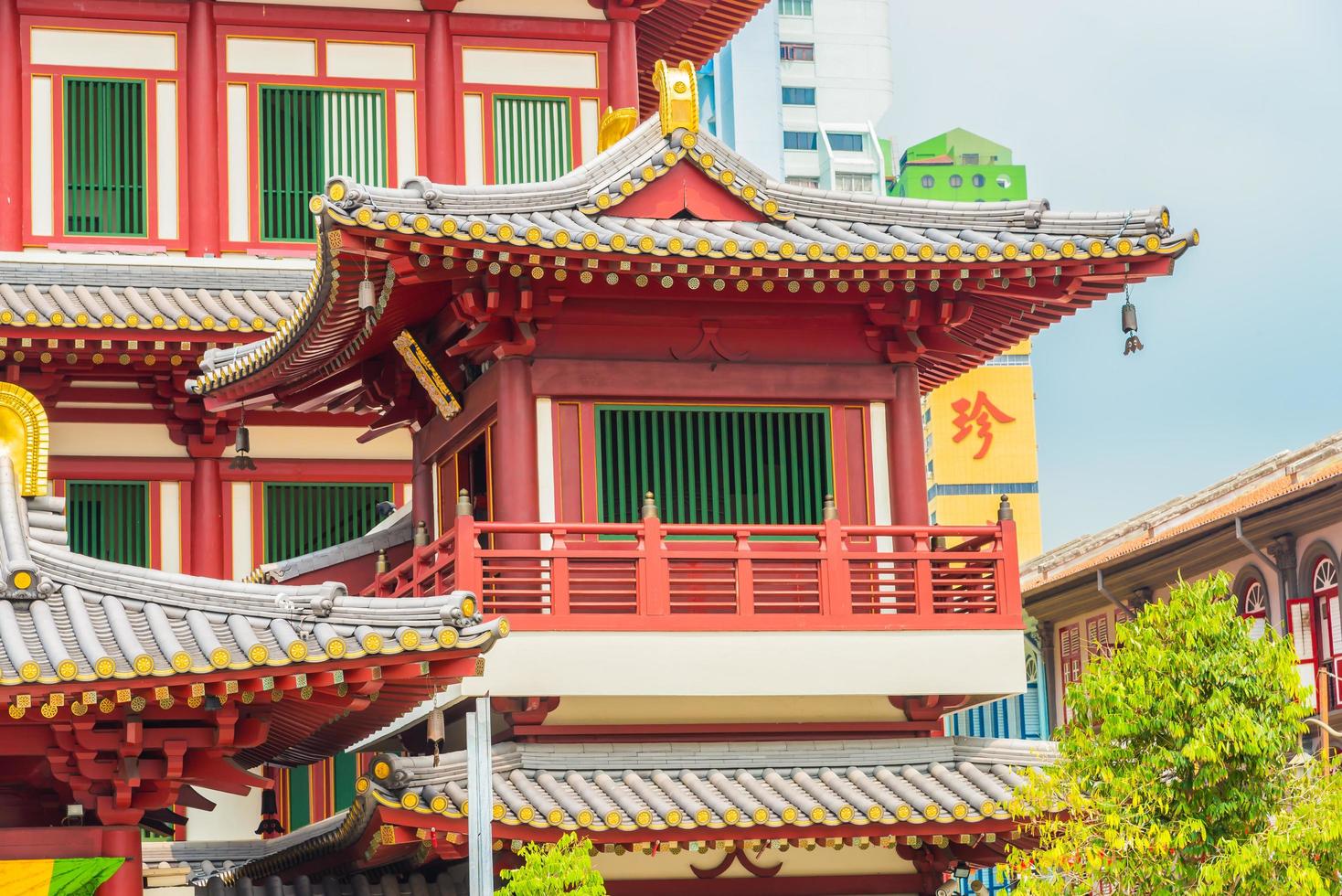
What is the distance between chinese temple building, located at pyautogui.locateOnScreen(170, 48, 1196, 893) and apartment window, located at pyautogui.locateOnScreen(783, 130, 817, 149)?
278 feet

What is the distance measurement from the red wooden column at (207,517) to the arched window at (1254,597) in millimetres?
20102

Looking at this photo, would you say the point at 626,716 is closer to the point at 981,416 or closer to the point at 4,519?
the point at 4,519

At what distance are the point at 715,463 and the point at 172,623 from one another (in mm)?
6270

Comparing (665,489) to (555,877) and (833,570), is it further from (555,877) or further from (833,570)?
(555,877)

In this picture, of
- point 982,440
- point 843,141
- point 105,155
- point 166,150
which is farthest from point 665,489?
point 843,141

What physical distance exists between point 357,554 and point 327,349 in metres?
2.42

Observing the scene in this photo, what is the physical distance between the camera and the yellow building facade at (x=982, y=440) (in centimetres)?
5288

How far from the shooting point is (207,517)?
23.8 m

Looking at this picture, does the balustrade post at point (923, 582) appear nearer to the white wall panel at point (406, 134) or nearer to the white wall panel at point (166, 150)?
the white wall panel at point (406, 134)

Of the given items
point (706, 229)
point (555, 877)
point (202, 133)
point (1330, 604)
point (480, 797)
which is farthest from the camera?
point (1330, 604)

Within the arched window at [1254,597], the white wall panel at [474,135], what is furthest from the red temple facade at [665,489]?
the arched window at [1254,597]

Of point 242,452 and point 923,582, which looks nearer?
point 923,582

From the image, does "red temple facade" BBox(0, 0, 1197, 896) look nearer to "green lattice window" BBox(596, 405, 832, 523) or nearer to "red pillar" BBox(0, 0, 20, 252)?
"green lattice window" BBox(596, 405, 832, 523)

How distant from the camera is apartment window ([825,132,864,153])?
10462 cm
